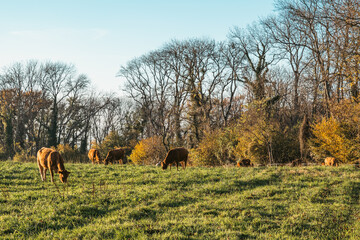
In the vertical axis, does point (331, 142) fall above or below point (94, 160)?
above

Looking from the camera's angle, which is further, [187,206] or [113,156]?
[113,156]

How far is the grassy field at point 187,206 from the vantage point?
23.3 ft

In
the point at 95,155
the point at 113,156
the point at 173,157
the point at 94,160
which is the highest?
the point at 95,155

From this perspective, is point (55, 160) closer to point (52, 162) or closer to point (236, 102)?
point (52, 162)

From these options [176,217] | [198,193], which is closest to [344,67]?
[198,193]

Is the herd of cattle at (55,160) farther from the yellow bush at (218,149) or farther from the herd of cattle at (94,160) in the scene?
the yellow bush at (218,149)

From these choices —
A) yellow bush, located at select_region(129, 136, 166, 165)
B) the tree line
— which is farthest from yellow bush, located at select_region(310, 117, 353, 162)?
yellow bush, located at select_region(129, 136, 166, 165)

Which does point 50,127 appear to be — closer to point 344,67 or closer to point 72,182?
point 72,182

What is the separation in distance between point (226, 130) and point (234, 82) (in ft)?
28.8

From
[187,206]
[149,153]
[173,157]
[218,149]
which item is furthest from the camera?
[149,153]

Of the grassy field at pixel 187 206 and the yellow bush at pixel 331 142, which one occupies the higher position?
the yellow bush at pixel 331 142

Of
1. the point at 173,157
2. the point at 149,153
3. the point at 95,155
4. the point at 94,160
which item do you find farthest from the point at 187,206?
the point at 149,153

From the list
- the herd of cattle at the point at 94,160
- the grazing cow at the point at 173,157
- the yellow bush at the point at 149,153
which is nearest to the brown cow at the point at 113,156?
the herd of cattle at the point at 94,160

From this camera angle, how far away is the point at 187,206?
364 inches
